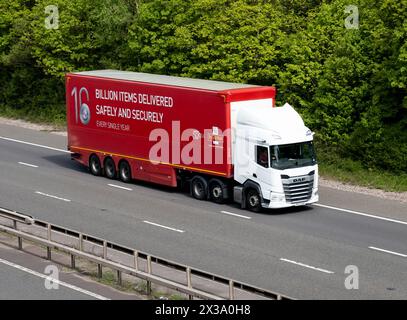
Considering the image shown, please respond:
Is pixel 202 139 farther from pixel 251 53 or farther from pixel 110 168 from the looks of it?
pixel 251 53

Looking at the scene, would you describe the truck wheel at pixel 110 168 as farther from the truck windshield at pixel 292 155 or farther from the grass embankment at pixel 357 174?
the truck windshield at pixel 292 155

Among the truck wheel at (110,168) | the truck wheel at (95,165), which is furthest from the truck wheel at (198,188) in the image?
the truck wheel at (95,165)

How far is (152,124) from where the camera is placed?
106 ft

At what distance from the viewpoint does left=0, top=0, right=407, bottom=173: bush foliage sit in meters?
34.4

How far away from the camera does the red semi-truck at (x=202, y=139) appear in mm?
28875

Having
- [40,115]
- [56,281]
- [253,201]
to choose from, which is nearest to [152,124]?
[253,201]

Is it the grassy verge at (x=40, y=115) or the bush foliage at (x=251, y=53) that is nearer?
the bush foliage at (x=251, y=53)

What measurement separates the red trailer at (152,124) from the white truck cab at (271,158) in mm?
418

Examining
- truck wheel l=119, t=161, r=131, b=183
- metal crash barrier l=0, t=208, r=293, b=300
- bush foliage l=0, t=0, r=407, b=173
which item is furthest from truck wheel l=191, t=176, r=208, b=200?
bush foliage l=0, t=0, r=407, b=173

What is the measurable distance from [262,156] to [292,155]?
3.23 feet

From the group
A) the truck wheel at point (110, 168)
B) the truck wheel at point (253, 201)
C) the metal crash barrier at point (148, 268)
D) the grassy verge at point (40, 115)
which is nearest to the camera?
the metal crash barrier at point (148, 268)
